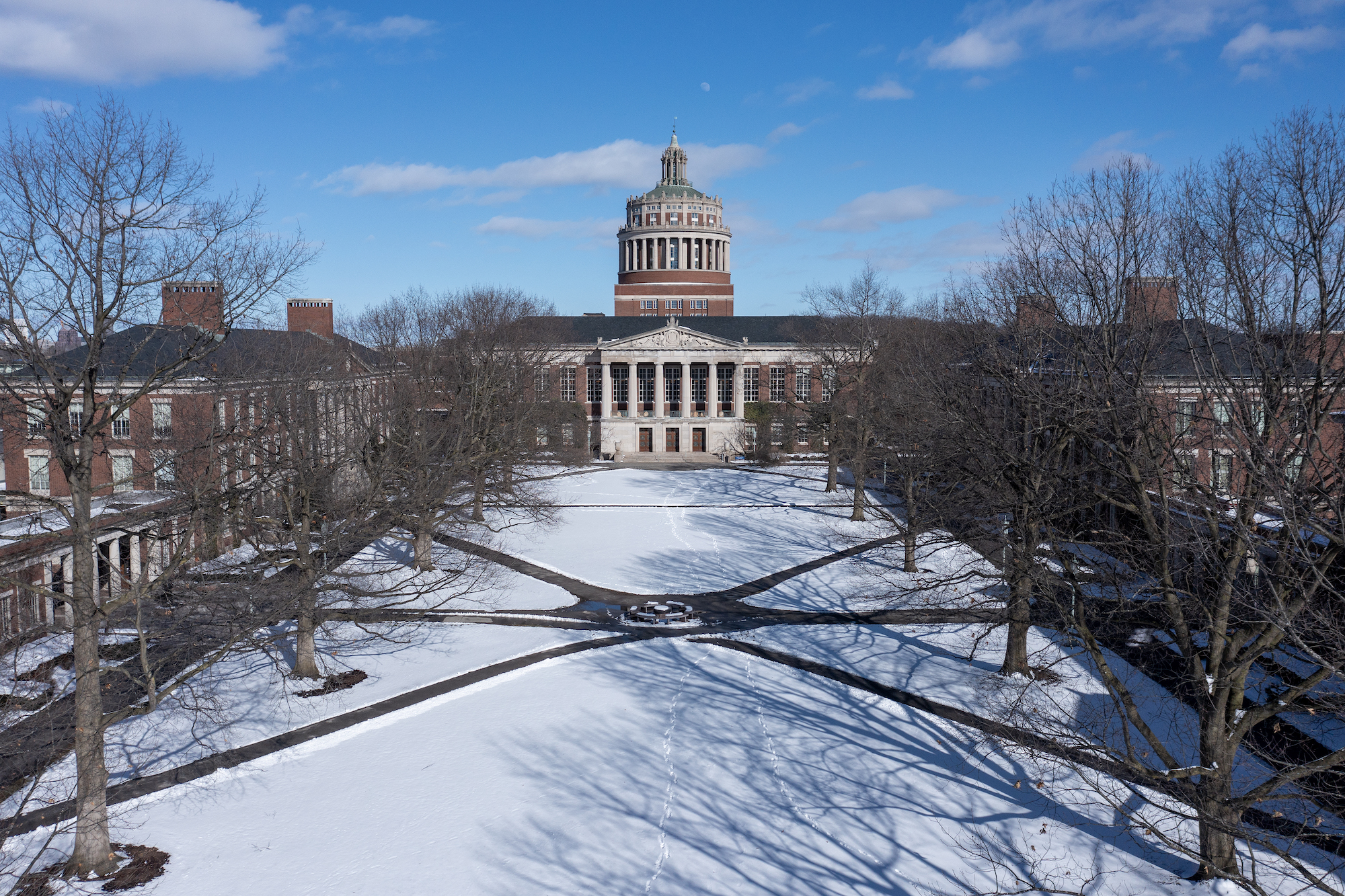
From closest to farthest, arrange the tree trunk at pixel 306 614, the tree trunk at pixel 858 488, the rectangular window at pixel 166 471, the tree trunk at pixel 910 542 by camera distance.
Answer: the rectangular window at pixel 166 471 → the tree trunk at pixel 306 614 → the tree trunk at pixel 910 542 → the tree trunk at pixel 858 488

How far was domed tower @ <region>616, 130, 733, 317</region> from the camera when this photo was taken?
105 metres

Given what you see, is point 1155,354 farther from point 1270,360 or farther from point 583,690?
point 583,690

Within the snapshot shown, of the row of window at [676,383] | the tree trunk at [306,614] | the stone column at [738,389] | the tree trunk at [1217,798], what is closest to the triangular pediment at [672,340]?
the stone column at [738,389]

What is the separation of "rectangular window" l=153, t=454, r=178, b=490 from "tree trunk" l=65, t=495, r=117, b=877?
1.42 meters

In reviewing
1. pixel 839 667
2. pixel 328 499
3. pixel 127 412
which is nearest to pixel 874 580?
pixel 839 667

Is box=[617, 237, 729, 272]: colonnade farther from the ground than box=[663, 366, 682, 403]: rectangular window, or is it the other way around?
box=[617, 237, 729, 272]: colonnade

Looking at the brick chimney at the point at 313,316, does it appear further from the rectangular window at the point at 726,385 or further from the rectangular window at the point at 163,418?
the rectangular window at the point at 726,385

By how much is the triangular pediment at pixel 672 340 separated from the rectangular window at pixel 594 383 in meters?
2.71

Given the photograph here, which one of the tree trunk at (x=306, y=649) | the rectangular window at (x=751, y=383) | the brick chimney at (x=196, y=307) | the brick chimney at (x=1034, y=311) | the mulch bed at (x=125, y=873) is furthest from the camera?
the rectangular window at (x=751, y=383)

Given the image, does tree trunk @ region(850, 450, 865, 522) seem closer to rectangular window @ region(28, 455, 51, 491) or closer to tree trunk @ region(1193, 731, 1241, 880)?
tree trunk @ region(1193, 731, 1241, 880)

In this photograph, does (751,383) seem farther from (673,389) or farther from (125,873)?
(125,873)

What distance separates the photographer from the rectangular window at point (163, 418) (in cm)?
3609

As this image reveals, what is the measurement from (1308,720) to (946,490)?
1694 centimetres

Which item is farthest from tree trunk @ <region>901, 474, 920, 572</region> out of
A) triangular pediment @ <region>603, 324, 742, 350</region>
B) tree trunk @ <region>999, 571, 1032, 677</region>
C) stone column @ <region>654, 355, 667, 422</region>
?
stone column @ <region>654, 355, 667, 422</region>
